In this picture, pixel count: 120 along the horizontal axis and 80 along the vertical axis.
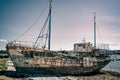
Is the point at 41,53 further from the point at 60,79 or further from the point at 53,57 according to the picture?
the point at 60,79

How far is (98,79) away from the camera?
94.4 ft

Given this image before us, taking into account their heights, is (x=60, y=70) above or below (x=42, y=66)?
below

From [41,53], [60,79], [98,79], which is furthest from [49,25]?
[98,79]

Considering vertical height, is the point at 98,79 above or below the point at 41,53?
below

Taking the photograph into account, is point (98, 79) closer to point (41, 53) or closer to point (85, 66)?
point (85, 66)

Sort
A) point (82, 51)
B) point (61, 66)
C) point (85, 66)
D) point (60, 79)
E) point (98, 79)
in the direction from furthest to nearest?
1. point (82, 51)
2. point (85, 66)
3. point (61, 66)
4. point (98, 79)
5. point (60, 79)

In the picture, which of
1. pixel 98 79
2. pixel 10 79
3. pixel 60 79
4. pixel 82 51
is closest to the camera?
pixel 10 79

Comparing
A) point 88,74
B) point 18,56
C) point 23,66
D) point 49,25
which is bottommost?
point 88,74

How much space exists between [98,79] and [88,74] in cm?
598

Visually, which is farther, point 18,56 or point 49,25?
point 49,25

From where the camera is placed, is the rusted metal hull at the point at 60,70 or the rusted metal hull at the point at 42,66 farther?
the rusted metal hull at the point at 60,70

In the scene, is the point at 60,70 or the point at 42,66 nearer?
the point at 42,66

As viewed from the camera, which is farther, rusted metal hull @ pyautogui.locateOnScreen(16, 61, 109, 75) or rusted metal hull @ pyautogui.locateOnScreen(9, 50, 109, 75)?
rusted metal hull @ pyautogui.locateOnScreen(16, 61, 109, 75)

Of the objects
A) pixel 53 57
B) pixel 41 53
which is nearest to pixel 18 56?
pixel 41 53
